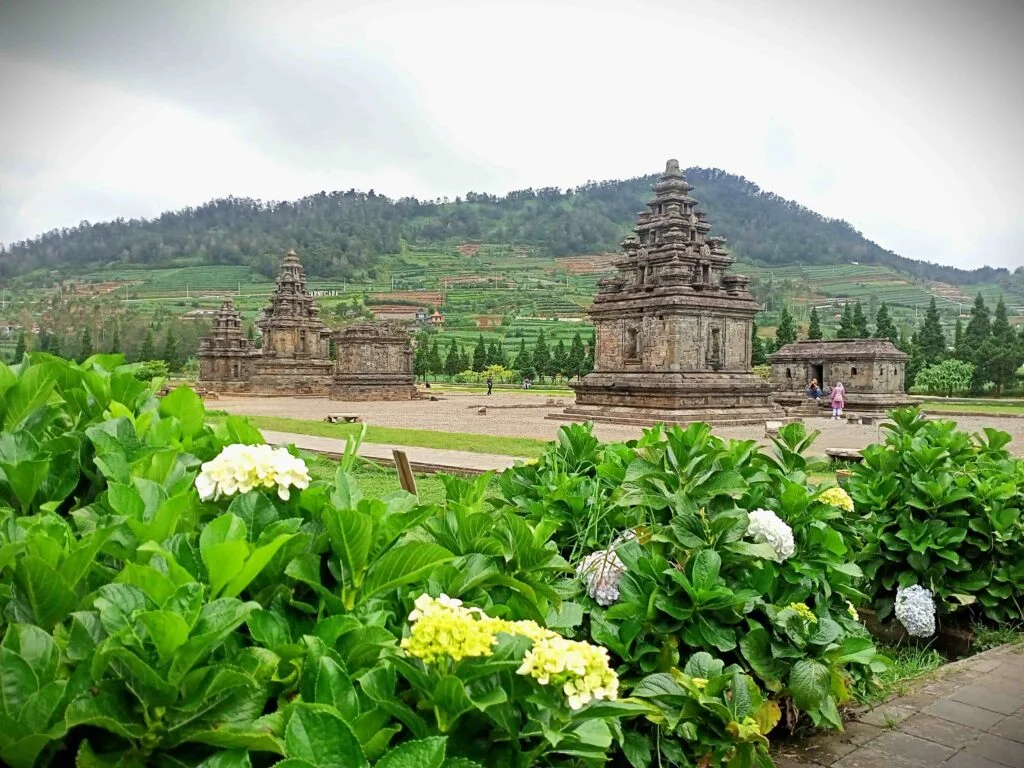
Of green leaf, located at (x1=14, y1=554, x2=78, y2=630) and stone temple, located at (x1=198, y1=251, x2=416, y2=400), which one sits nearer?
green leaf, located at (x1=14, y1=554, x2=78, y2=630)

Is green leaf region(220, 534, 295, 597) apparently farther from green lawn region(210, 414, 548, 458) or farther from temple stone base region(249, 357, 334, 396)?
temple stone base region(249, 357, 334, 396)

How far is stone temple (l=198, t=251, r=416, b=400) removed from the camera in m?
38.8

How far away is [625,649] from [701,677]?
9.8 inches

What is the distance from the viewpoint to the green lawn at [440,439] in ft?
42.8

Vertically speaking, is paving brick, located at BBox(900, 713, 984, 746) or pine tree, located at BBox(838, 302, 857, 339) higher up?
pine tree, located at BBox(838, 302, 857, 339)

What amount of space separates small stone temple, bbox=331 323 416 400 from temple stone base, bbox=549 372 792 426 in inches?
617

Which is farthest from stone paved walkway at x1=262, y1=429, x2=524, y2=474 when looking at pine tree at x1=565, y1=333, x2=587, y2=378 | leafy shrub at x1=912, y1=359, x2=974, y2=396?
pine tree at x1=565, y1=333, x2=587, y2=378

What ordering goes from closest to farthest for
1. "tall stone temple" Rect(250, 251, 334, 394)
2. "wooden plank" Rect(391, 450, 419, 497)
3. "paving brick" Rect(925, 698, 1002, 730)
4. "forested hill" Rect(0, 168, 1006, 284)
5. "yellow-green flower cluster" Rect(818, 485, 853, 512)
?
"paving brick" Rect(925, 698, 1002, 730)
"wooden plank" Rect(391, 450, 419, 497)
"yellow-green flower cluster" Rect(818, 485, 853, 512)
"tall stone temple" Rect(250, 251, 334, 394)
"forested hill" Rect(0, 168, 1006, 284)

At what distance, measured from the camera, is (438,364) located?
71125 millimetres

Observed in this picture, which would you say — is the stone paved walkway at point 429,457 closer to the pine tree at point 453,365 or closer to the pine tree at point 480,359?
the pine tree at point 480,359

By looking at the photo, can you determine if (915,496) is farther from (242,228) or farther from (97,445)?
(242,228)

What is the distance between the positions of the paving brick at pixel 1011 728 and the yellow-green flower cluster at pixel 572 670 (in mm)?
2422

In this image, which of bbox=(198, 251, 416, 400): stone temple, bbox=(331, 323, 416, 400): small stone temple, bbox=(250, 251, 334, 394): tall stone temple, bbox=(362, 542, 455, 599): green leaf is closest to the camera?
bbox=(362, 542, 455, 599): green leaf

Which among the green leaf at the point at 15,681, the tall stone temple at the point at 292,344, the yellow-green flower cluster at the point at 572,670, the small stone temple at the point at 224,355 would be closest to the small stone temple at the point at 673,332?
the yellow-green flower cluster at the point at 572,670
